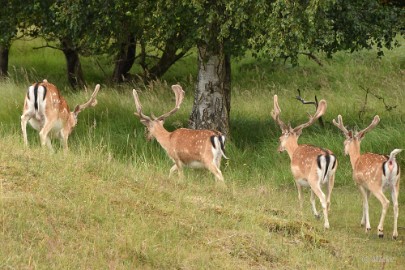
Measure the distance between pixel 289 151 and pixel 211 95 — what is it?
10.3ft

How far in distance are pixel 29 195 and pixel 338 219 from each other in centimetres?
521

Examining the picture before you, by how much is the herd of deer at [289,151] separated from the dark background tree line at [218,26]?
1324 mm

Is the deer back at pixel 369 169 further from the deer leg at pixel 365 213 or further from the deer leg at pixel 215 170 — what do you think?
the deer leg at pixel 215 170

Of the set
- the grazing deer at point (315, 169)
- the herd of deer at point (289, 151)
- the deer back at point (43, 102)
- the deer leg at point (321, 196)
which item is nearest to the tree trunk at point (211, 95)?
the herd of deer at point (289, 151)

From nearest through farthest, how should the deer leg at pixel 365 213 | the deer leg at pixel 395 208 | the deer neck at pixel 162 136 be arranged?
the deer leg at pixel 395 208
the deer leg at pixel 365 213
the deer neck at pixel 162 136

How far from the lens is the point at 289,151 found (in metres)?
14.1

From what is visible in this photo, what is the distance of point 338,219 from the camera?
1341 cm

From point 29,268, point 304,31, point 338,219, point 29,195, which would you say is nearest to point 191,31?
point 304,31

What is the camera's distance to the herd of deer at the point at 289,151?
12.6 m

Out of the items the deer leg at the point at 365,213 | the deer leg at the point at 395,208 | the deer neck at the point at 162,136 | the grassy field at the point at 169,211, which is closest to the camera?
the grassy field at the point at 169,211

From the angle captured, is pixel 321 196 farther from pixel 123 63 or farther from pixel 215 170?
pixel 123 63

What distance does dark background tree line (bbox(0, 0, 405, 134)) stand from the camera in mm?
15359

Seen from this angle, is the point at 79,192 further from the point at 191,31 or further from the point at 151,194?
the point at 191,31

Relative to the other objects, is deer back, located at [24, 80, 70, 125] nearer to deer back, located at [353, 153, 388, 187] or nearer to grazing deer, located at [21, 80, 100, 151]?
grazing deer, located at [21, 80, 100, 151]
